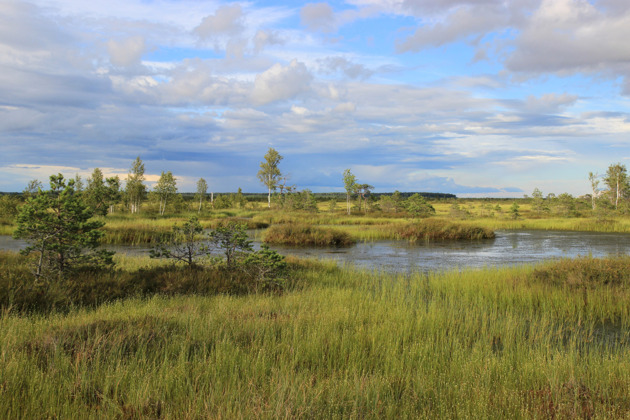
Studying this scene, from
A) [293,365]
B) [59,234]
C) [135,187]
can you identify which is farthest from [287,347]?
[135,187]

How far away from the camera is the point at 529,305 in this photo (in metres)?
9.14

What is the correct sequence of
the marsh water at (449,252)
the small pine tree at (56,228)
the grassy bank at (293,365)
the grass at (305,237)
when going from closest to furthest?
the grassy bank at (293,365), the small pine tree at (56,228), the marsh water at (449,252), the grass at (305,237)

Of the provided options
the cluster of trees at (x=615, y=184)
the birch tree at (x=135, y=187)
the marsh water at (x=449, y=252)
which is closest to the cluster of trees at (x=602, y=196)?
the cluster of trees at (x=615, y=184)

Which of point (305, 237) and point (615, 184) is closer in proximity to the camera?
point (305, 237)

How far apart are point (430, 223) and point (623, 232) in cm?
1705

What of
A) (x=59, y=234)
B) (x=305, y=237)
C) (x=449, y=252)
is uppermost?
(x=59, y=234)

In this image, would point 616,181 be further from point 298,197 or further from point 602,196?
point 298,197

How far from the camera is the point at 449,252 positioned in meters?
23.1

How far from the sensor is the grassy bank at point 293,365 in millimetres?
3734

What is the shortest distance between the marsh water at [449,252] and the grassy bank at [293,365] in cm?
935

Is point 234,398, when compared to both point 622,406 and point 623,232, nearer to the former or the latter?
point 622,406

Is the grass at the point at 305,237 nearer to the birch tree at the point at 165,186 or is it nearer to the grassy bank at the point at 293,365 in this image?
the grassy bank at the point at 293,365

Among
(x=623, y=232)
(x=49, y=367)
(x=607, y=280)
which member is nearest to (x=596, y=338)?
(x=607, y=280)

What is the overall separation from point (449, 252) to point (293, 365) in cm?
2001
